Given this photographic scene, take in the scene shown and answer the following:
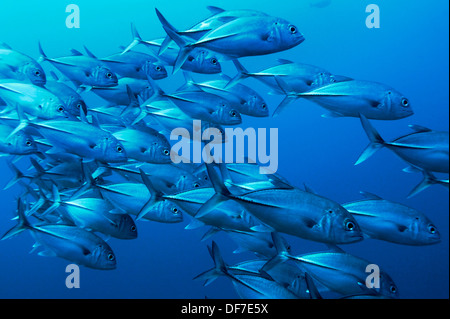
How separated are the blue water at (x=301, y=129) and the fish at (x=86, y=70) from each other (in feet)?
30.6

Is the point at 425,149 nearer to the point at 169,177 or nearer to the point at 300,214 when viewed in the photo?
the point at 300,214

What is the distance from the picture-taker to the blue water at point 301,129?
14.2 meters

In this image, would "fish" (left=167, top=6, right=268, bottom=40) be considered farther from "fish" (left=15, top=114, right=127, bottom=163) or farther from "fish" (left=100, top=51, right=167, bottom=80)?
"fish" (left=15, top=114, right=127, bottom=163)

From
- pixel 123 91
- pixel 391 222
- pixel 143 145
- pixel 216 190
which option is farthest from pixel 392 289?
pixel 123 91

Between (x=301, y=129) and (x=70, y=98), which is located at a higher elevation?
(x=301, y=129)

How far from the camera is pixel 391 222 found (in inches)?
110

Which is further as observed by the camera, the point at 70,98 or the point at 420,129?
the point at 70,98

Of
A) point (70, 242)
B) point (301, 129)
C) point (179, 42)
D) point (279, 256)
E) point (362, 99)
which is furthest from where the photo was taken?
point (301, 129)

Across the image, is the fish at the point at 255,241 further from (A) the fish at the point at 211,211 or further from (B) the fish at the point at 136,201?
(B) the fish at the point at 136,201

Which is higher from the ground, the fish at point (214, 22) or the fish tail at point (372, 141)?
the fish at point (214, 22)

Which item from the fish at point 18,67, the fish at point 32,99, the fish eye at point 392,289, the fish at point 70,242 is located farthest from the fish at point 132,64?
the fish eye at point 392,289

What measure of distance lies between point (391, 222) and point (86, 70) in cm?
303

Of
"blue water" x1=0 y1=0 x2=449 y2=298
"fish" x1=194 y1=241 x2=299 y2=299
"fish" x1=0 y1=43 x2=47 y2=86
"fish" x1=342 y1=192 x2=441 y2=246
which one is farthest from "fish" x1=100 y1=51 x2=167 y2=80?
"blue water" x1=0 y1=0 x2=449 y2=298

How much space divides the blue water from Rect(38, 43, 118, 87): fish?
30.6 ft
